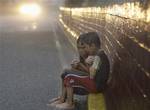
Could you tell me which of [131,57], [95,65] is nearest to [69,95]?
[95,65]

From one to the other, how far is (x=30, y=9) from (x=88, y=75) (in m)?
70.1

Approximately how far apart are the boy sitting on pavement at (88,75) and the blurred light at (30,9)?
67.9m

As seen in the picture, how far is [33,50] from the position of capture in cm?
1888

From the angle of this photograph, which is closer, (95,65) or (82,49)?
(95,65)

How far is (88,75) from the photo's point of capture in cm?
720

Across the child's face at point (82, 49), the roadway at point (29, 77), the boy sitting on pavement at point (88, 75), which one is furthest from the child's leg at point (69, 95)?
the roadway at point (29, 77)

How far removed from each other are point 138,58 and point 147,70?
0.51 m

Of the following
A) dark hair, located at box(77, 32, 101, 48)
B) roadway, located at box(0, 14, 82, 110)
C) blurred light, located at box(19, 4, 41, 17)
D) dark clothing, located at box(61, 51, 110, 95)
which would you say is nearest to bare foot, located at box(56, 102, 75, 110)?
dark clothing, located at box(61, 51, 110, 95)

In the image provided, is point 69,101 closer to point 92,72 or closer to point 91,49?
point 92,72

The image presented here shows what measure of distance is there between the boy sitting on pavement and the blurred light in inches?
2674

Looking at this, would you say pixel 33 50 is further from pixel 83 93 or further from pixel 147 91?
pixel 147 91

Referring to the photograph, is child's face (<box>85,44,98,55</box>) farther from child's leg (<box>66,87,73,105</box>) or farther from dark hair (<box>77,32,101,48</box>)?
child's leg (<box>66,87,73,105</box>)

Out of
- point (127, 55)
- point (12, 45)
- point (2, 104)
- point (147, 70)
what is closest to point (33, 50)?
point (12, 45)

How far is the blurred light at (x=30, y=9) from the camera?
248ft
